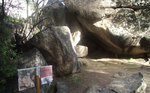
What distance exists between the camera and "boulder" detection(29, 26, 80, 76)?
16.2 feet

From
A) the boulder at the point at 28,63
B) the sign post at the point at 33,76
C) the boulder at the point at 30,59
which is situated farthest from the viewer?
the boulder at the point at 30,59

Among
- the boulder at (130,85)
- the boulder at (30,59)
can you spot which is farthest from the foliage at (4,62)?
the boulder at (130,85)

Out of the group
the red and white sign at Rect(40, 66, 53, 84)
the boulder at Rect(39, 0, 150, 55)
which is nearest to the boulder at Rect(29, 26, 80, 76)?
the red and white sign at Rect(40, 66, 53, 84)

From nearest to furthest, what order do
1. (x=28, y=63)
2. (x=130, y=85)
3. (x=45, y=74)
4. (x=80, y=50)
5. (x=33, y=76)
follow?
(x=33, y=76)
(x=45, y=74)
(x=130, y=85)
(x=28, y=63)
(x=80, y=50)

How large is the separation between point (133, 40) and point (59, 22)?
5756 millimetres

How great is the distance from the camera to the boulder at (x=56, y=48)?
4.93m

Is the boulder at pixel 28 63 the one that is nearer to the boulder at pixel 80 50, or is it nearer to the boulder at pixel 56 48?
the boulder at pixel 56 48

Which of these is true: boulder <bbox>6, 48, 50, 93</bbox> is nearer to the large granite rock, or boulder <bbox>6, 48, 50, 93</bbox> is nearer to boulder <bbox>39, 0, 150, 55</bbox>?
boulder <bbox>39, 0, 150, 55</bbox>

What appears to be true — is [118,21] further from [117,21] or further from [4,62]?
[4,62]

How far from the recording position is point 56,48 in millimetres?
5039

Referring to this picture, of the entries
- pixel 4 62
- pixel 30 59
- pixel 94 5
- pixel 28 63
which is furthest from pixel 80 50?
pixel 4 62

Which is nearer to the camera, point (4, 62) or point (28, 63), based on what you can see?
point (4, 62)

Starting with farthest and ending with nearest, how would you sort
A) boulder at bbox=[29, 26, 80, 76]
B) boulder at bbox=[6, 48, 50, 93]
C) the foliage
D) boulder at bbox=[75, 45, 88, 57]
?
boulder at bbox=[75, 45, 88, 57] → boulder at bbox=[29, 26, 80, 76] → boulder at bbox=[6, 48, 50, 93] → the foliage

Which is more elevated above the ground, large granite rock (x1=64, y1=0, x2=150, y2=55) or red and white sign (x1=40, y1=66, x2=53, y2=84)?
large granite rock (x1=64, y1=0, x2=150, y2=55)
